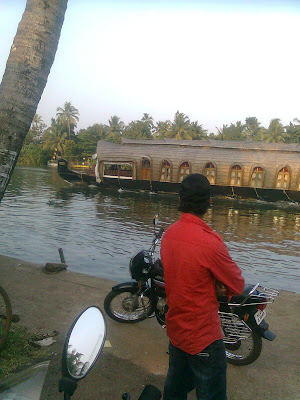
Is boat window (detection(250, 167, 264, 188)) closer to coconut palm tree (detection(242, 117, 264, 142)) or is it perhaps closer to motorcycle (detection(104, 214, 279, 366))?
motorcycle (detection(104, 214, 279, 366))

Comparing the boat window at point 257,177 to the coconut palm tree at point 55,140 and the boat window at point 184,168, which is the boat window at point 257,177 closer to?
the boat window at point 184,168

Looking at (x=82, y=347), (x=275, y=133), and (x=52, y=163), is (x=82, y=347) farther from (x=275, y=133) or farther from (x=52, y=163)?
(x=52, y=163)

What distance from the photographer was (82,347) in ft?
4.86

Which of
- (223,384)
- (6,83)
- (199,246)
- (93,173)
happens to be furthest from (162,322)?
(93,173)

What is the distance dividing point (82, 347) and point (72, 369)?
0.37ft

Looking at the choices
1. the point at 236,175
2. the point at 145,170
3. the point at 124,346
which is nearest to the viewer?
the point at 124,346

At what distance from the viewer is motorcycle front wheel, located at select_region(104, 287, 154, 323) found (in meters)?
4.32

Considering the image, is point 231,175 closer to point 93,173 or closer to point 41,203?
point 93,173

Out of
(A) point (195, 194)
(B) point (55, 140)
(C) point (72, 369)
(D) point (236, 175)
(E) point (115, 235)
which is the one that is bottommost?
(E) point (115, 235)

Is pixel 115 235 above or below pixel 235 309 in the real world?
below

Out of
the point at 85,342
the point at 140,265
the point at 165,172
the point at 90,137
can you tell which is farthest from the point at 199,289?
the point at 90,137

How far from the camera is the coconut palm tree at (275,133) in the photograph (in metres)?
53.8

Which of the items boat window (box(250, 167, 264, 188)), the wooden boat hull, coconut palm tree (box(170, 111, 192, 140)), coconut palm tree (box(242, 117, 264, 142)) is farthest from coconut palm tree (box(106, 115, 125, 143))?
boat window (box(250, 167, 264, 188))

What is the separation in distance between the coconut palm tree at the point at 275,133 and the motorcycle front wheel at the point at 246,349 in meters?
53.6
